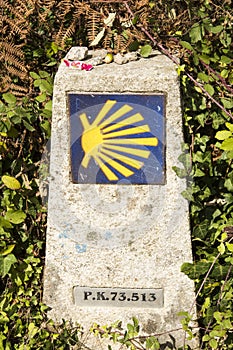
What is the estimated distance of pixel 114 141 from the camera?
246 centimetres

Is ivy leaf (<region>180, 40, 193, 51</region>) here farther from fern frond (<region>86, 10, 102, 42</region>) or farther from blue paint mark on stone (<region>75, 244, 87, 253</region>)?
blue paint mark on stone (<region>75, 244, 87, 253</region>)

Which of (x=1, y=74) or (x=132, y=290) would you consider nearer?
(x=132, y=290)

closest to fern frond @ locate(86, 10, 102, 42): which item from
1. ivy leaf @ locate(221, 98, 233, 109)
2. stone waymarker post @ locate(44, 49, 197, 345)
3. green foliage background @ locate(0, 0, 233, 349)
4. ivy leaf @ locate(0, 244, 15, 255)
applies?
green foliage background @ locate(0, 0, 233, 349)

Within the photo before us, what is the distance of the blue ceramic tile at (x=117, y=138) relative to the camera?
2.42 meters

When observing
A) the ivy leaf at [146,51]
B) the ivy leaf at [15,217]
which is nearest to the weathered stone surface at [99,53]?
the ivy leaf at [146,51]

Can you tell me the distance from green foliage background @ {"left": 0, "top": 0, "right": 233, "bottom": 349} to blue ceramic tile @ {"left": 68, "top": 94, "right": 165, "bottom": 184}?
0.41 feet

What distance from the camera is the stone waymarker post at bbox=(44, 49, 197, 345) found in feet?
7.93

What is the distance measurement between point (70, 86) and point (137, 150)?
36 cm

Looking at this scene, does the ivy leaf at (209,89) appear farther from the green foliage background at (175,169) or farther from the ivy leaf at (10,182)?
the ivy leaf at (10,182)

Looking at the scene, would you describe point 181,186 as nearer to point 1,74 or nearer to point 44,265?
point 44,265

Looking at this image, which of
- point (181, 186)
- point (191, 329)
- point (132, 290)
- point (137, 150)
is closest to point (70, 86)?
point (137, 150)

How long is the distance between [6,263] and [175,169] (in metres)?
0.85

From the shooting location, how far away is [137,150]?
247 centimetres

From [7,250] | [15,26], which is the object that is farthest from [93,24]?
[7,250]
